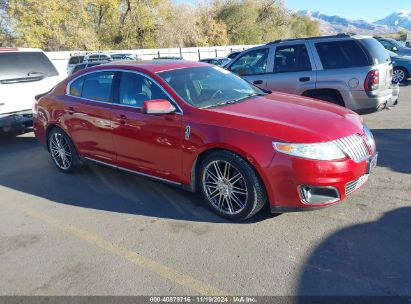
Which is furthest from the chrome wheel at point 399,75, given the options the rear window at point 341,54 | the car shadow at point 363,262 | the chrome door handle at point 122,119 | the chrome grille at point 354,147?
the chrome door handle at point 122,119

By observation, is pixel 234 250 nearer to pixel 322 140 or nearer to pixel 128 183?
pixel 322 140

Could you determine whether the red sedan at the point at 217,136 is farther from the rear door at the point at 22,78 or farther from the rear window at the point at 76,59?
the rear window at the point at 76,59

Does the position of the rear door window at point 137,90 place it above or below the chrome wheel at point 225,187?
above

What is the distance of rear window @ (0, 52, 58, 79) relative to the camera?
24.9ft

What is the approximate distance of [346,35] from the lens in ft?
21.7

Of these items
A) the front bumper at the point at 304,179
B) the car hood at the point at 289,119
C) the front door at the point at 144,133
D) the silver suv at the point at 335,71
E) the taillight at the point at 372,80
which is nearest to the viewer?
the front bumper at the point at 304,179

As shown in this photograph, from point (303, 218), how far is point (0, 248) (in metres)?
3.11

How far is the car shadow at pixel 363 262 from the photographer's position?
8.93 feet

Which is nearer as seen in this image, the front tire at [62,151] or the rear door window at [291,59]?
the front tire at [62,151]

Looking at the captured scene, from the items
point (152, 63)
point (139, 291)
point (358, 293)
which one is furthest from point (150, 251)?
point (152, 63)

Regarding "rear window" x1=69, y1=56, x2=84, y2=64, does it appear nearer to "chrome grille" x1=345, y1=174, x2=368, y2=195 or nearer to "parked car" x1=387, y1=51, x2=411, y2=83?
"parked car" x1=387, y1=51, x2=411, y2=83

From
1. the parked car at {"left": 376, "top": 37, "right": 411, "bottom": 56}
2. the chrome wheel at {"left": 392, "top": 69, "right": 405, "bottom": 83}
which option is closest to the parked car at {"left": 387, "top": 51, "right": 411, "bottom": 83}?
the chrome wheel at {"left": 392, "top": 69, "right": 405, "bottom": 83}

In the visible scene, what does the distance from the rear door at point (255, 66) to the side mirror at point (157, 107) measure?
12.2 ft

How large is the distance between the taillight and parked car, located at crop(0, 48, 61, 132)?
650cm
